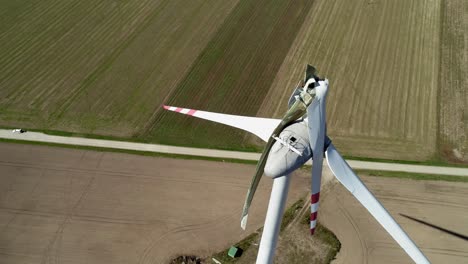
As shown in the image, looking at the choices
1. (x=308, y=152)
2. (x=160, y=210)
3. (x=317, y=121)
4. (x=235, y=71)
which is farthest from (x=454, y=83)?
(x=160, y=210)

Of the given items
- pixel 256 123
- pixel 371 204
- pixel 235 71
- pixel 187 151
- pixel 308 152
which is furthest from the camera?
pixel 235 71

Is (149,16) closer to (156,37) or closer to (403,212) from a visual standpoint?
(156,37)

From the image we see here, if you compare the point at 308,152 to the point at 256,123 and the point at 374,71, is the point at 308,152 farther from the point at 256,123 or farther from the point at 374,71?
the point at 374,71

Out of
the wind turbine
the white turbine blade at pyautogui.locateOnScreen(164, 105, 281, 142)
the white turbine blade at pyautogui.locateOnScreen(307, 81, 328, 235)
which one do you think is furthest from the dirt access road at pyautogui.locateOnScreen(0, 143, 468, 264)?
the white turbine blade at pyautogui.locateOnScreen(307, 81, 328, 235)

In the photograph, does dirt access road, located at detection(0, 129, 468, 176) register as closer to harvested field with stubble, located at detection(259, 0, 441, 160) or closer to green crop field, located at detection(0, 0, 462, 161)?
green crop field, located at detection(0, 0, 462, 161)

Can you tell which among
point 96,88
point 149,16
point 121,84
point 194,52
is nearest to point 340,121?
point 194,52

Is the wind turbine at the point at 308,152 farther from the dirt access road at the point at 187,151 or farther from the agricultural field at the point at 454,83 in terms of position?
the agricultural field at the point at 454,83
